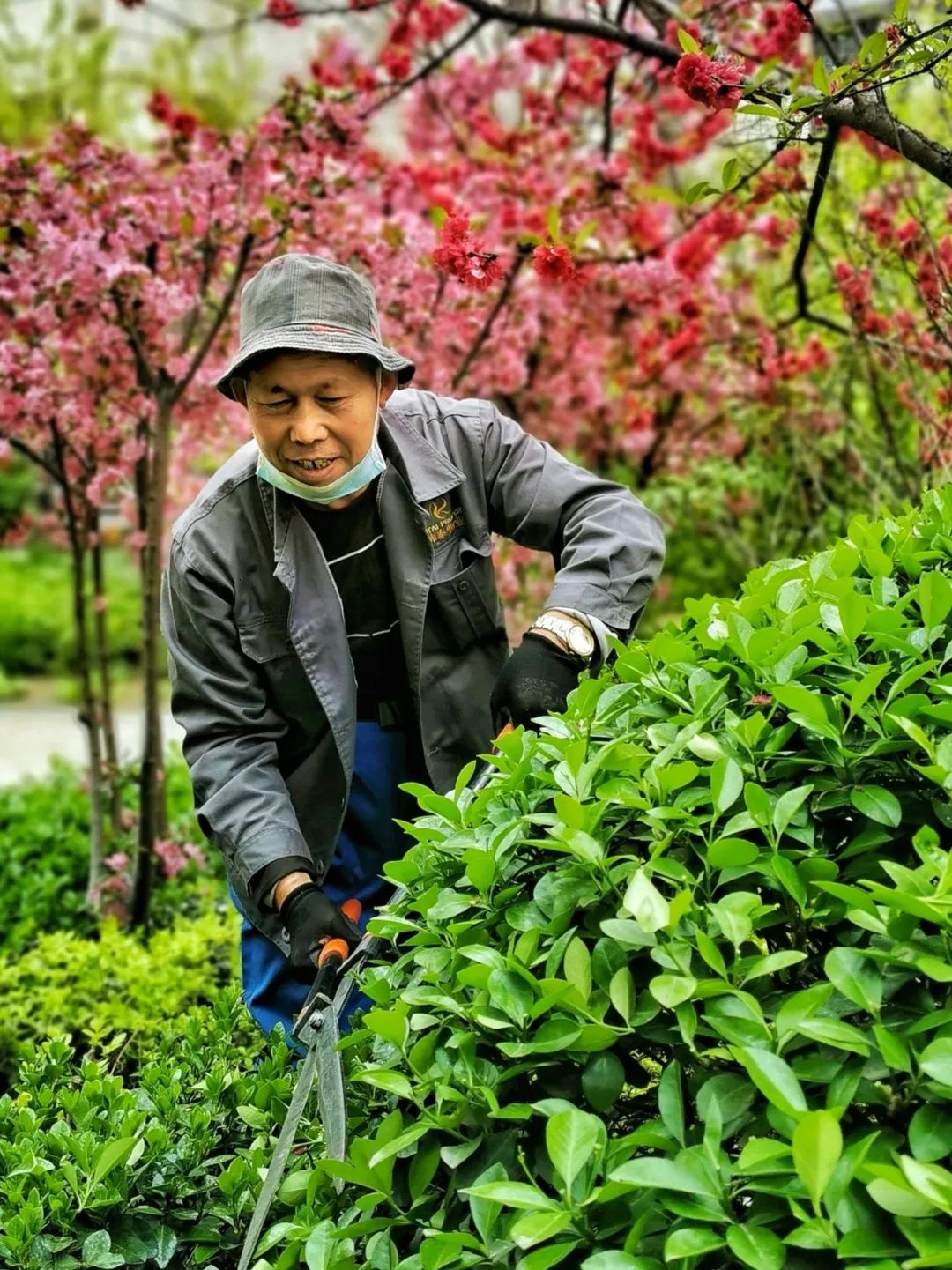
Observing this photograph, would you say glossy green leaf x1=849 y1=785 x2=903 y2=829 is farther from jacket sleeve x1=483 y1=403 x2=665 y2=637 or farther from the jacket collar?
the jacket collar

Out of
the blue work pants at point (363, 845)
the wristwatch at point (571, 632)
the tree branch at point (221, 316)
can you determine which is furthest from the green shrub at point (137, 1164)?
the tree branch at point (221, 316)

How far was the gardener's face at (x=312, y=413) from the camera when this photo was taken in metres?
2.37

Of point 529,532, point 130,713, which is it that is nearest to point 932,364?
point 529,532

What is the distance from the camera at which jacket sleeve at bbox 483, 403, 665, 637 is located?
8.05ft

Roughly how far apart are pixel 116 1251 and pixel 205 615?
3.91 feet

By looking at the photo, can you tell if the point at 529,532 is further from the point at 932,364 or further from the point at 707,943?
the point at 932,364

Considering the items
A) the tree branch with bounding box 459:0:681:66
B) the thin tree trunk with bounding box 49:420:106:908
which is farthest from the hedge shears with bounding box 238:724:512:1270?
the thin tree trunk with bounding box 49:420:106:908

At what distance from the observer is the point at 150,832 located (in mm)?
4305

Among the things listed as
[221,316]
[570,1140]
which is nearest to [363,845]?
[570,1140]

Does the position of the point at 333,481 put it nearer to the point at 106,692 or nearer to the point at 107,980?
the point at 107,980

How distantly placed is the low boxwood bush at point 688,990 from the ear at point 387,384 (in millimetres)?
970

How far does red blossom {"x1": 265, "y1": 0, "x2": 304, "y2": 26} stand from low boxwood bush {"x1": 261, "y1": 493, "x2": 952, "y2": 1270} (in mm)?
3691

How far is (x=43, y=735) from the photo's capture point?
32.3 feet

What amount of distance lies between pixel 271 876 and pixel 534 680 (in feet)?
1.93
